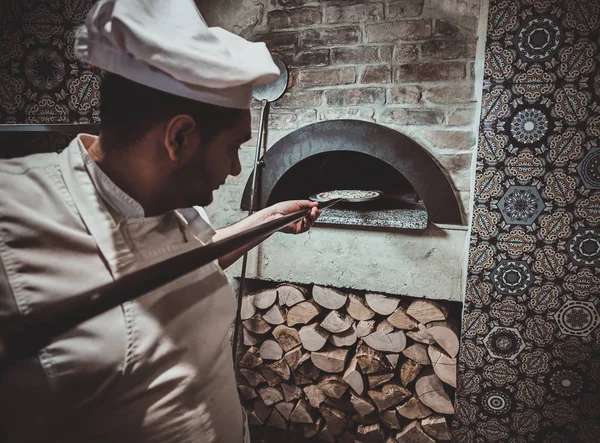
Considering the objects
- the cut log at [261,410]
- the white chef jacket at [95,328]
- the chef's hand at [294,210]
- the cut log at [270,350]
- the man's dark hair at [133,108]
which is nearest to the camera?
the white chef jacket at [95,328]

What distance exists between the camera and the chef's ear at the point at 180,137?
727mm

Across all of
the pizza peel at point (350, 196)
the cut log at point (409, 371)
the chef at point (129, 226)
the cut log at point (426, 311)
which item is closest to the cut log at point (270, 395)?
the cut log at point (409, 371)

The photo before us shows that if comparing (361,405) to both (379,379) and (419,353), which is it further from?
(419,353)

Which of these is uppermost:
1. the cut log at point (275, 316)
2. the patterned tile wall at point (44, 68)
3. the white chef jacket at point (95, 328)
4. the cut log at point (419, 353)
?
the patterned tile wall at point (44, 68)

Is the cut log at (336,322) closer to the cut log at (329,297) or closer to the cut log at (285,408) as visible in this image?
the cut log at (329,297)

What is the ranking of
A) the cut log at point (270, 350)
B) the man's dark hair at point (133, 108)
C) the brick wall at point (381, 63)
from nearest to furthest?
the man's dark hair at point (133, 108), the brick wall at point (381, 63), the cut log at point (270, 350)

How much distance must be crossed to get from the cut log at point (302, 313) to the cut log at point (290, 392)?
16.6 inches

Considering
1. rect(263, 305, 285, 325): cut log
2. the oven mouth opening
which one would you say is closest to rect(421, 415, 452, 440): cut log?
rect(263, 305, 285, 325): cut log

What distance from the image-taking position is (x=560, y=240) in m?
1.66

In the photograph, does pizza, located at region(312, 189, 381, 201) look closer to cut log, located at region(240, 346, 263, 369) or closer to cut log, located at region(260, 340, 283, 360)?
cut log, located at region(260, 340, 283, 360)

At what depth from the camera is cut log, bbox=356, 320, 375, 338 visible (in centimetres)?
203

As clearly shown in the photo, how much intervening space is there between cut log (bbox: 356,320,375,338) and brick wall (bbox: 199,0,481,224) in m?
0.84

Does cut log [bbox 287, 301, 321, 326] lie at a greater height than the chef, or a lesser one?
lesser

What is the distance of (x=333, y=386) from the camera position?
6.85ft
